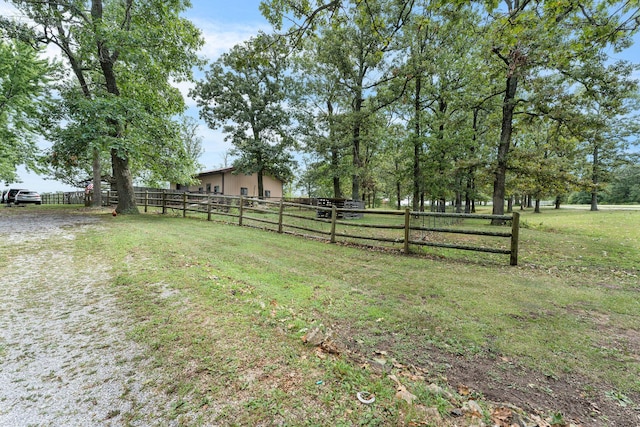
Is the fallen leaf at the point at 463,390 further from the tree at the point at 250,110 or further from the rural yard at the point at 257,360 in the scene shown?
the tree at the point at 250,110

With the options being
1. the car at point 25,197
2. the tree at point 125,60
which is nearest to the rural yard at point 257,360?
the tree at point 125,60

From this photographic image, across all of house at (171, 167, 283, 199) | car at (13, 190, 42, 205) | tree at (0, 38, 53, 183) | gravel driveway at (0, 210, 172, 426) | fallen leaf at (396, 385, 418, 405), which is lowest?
fallen leaf at (396, 385, 418, 405)

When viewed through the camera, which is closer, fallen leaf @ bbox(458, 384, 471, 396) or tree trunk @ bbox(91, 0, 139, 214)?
fallen leaf @ bbox(458, 384, 471, 396)

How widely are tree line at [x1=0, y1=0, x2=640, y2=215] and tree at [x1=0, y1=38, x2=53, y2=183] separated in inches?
4.1

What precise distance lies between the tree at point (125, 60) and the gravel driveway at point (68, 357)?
830 cm

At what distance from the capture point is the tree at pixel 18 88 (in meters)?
14.3

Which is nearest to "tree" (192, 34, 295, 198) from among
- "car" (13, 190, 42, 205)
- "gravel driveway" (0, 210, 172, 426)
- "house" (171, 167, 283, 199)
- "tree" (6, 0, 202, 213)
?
"house" (171, 167, 283, 199)

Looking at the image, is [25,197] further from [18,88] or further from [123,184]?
[123,184]

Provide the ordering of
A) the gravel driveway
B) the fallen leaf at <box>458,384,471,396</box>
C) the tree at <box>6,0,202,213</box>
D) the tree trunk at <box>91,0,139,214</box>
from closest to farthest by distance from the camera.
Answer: the gravel driveway → the fallen leaf at <box>458,384,471,396</box> → the tree at <box>6,0,202,213</box> → the tree trunk at <box>91,0,139,214</box>

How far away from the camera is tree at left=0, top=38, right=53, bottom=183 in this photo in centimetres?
1430

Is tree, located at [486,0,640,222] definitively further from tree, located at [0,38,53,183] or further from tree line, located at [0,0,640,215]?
tree, located at [0,38,53,183]

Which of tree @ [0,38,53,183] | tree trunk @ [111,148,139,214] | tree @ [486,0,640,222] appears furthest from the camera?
tree @ [0,38,53,183]

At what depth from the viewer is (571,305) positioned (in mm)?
4039

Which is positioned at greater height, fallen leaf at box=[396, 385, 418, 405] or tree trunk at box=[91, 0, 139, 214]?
tree trunk at box=[91, 0, 139, 214]
